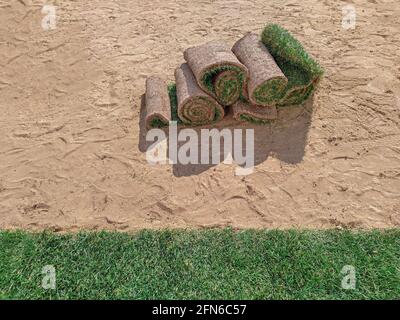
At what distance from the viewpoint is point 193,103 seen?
19.7 feet

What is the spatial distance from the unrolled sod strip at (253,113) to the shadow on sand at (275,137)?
96mm

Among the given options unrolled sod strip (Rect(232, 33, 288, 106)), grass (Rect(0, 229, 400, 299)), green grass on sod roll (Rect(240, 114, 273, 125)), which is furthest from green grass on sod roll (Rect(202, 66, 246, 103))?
grass (Rect(0, 229, 400, 299))

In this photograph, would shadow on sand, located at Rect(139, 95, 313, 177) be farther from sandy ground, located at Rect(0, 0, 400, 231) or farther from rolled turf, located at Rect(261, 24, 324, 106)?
rolled turf, located at Rect(261, 24, 324, 106)

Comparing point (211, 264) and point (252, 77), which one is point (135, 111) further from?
point (211, 264)

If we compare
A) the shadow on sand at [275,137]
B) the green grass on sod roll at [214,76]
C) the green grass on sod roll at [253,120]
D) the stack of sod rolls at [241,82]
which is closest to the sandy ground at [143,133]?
the shadow on sand at [275,137]

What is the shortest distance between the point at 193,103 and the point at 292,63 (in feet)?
5.38

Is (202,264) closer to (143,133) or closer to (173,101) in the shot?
(143,133)

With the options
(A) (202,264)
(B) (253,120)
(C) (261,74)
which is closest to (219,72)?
(C) (261,74)

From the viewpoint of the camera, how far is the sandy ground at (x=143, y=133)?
17.6 ft

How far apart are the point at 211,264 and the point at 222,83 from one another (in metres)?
2.61

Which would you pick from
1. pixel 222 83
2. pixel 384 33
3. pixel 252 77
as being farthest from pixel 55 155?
pixel 384 33

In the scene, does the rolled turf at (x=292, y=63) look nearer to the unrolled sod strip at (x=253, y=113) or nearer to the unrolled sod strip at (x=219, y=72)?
the unrolled sod strip at (x=253, y=113)

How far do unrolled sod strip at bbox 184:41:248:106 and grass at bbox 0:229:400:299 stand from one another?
7.00 feet

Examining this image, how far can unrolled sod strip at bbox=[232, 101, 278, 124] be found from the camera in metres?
6.15
